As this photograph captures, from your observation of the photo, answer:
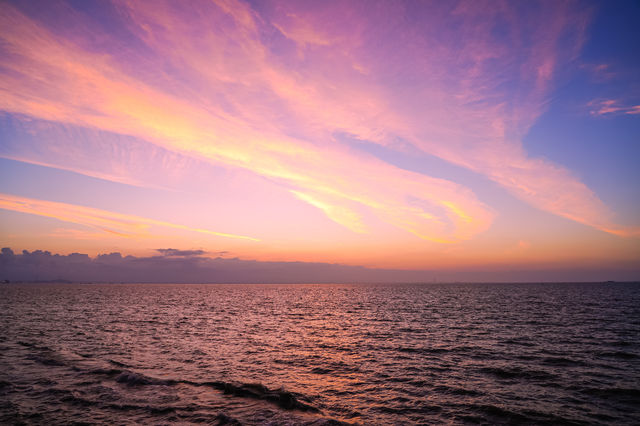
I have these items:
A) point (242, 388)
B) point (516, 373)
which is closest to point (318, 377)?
point (242, 388)

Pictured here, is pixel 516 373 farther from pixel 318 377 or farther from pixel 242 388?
pixel 242 388

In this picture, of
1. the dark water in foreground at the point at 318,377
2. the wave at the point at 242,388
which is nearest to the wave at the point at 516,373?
the dark water in foreground at the point at 318,377

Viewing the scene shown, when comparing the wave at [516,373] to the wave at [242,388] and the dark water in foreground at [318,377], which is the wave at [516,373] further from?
the wave at [242,388]

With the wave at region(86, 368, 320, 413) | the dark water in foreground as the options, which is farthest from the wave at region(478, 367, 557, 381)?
the wave at region(86, 368, 320, 413)

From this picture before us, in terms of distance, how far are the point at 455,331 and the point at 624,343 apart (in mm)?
16488

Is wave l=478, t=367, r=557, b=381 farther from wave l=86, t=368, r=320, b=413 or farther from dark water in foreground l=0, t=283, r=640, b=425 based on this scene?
wave l=86, t=368, r=320, b=413

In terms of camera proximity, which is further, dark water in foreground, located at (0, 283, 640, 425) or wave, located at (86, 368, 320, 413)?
wave, located at (86, 368, 320, 413)

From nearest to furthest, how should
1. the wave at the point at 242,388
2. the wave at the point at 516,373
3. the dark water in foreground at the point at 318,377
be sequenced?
the dark water in foreground at the point at 318,377 < the wave at the point at 242,388 < the wave at the point at 516,373

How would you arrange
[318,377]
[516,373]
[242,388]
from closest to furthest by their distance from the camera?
[242,388], [318,377], [516,373]

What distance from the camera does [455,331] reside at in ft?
141

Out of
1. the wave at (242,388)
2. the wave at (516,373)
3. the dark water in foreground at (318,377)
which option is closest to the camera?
the dark water in foreground at (318,377)

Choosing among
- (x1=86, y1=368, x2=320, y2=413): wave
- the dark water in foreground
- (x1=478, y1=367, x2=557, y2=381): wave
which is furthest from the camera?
(x1=478, y1=367, x2=557, y2=381): wave

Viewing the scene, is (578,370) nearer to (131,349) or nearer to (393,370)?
(393,370)

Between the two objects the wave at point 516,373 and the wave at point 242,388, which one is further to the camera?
the wave at point 516,373
